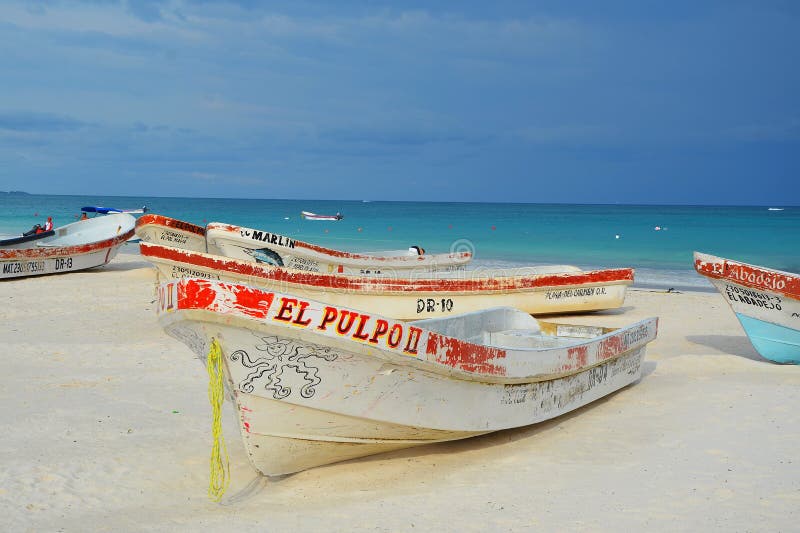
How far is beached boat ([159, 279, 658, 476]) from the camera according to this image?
4.43 meters

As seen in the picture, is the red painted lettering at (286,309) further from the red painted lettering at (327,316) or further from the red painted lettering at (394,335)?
the red painted lettering at (394,335)

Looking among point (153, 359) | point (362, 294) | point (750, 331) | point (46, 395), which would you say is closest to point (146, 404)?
point (46, 395)

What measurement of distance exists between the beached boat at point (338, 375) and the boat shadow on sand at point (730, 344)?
5.06m

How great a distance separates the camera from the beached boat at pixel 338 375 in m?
4.43

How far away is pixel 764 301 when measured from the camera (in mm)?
9102

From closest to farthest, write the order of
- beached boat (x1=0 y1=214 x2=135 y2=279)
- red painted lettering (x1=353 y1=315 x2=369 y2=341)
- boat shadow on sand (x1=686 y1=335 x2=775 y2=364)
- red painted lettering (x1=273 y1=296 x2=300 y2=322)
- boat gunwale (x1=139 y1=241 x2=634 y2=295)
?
A: red painted lettering (x1=273 y1=296 x2=300 y2=322) < red painted lettering (x1=353 y1=315 x2=369 y2=341) < boat shadow on sand (x1=686 y1=335 x2=775 y2=364) < boat gunwale (x1=139 y1=241 x2=634 y2=295) < beached boat (x1=0 y1=214 x2=135 y2=279)

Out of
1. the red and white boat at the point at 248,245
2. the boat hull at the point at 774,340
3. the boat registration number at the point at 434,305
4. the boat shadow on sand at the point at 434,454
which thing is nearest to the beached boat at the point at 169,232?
the red and white boat at the point at 248,245

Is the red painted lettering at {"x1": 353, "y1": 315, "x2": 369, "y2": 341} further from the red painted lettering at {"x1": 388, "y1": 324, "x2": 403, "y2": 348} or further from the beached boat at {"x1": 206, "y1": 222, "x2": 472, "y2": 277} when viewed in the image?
the beached boat at {"x1": 206, "y1": 222, "x2": 472, "y2": 277}

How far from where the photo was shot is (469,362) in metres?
5.33

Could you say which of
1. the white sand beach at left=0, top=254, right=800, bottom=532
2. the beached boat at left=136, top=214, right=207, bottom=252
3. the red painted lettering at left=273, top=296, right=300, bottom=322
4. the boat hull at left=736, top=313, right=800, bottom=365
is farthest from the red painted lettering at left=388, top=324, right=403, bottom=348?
the beached boat at left=136, top=214, right=207, bottom=252

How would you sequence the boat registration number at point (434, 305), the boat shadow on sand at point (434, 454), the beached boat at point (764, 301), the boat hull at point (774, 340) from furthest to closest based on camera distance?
the boat registration number at point (434, 305), the boat hull at point (774, 340), the beached boat at point (764, 301), the boat shadow on sand at point (434, 454)

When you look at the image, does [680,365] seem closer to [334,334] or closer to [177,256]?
[334,334]

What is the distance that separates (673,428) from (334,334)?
11.8ft

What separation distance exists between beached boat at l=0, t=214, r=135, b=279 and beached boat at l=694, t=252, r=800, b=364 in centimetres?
1511
